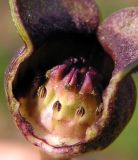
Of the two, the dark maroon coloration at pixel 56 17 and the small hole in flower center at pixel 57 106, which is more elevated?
the dark maroon coloration at pixel 56 17

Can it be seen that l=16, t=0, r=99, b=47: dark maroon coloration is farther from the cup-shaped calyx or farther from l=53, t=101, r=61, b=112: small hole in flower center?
l=53, t=101, r=61, b=112: small hole in flower center

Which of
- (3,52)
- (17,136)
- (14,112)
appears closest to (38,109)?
(14,112)

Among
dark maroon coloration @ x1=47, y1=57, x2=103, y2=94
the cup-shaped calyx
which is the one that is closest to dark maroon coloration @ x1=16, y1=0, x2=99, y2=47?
the cup-shaped calyx

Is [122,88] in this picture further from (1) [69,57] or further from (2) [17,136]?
(2) [17,136]

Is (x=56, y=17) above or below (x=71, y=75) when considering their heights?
above

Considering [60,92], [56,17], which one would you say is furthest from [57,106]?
[56,17]

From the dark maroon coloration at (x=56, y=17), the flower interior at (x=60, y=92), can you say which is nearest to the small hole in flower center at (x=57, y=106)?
the flower interior at (x=60, y=92)

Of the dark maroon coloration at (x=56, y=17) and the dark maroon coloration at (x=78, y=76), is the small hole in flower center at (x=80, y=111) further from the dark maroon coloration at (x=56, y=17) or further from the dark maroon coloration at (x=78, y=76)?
the dark maroon coloration at (x=56, y=17)

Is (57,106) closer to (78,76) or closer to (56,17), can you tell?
(78,76)
